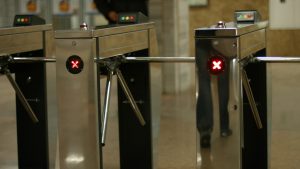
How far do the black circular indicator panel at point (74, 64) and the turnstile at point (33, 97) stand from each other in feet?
2.65

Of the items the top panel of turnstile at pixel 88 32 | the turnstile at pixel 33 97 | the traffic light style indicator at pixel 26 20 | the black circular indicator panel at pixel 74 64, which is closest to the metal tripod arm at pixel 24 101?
the turnstile at pixel 33 97

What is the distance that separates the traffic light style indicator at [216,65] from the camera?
7.69ft

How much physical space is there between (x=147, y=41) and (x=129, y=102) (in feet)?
1.01

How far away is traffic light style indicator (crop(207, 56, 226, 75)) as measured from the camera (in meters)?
2.34

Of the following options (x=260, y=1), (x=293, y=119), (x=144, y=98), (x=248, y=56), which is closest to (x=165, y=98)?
(x=293, y=119)

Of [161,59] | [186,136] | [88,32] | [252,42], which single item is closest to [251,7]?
[186,136]

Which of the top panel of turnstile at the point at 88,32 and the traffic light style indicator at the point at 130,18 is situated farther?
the traffic light style indicator at the point at 130,18

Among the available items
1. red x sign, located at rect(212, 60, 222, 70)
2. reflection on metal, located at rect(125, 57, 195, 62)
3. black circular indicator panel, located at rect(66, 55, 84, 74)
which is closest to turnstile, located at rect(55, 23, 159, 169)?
black circular indicator panel, located at rect(66, 55, 84, 74)

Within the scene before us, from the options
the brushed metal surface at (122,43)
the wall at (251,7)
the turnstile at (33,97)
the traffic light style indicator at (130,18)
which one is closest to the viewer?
the brushed metal surface at (122,43)

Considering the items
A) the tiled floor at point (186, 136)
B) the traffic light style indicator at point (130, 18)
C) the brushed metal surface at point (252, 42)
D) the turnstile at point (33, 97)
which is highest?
the traffic light style indicator at point (130, 18)

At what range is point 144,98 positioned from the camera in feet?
10.9

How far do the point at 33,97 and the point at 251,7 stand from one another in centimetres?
465

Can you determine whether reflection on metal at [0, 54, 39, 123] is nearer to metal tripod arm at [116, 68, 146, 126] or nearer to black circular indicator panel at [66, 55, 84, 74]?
metal tripod arm at [116, 68, 146, 126]

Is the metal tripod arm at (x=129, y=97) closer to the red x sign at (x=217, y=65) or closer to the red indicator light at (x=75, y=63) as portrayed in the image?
the red indicator light at (x=75, y=63)
